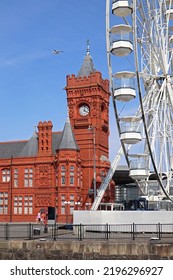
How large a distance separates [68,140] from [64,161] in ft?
14.2

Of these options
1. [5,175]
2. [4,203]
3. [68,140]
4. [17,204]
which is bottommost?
[17,204]

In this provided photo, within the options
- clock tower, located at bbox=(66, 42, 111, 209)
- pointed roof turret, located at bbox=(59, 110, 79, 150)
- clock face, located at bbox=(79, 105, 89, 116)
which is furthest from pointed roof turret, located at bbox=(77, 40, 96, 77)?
pointed roof turret, located at bbox=(59, 110, 79, 150)

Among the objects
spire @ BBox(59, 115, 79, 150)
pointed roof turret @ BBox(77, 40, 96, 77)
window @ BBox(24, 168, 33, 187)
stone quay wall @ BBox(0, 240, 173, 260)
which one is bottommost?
stone quay wall @ BBox(0, 240, 173, 260)

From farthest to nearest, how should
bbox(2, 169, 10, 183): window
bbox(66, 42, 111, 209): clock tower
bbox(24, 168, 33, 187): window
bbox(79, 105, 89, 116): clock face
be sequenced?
bbox(79, 105, 89, 116): clock face
bbox(2, 169, 10, 183): window
bbox(66, 42, 111, 209): clock tower
bbox(24, 168, 33, 187): window

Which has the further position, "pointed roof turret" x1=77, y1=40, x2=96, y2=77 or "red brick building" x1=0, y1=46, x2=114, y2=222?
"pointed roof turret" x1=77, y1=40, x2=96, y2=77

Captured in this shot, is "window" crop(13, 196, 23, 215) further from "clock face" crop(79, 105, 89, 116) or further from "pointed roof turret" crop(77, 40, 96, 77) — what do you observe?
"pointed roof turret" crop(77, 40, 96, 77)

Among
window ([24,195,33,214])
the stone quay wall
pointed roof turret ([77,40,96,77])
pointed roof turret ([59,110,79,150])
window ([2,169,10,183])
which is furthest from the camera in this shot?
pointed roof turret ([77,40,96,77])

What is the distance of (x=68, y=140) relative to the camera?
75.9 meters

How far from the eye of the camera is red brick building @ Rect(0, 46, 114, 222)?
7362 centimetres

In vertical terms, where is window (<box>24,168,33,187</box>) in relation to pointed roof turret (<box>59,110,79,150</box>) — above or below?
below

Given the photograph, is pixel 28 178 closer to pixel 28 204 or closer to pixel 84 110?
pixel 28 204

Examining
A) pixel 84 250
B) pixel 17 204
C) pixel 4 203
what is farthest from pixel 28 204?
pixel 84 250

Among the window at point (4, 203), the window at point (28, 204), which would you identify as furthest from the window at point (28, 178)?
the window at point (4, 203)
